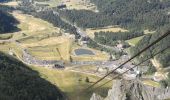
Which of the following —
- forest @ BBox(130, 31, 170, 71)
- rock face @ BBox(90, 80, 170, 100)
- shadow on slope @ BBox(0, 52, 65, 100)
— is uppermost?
rock face @ BBox(90, 80, 170, 100)

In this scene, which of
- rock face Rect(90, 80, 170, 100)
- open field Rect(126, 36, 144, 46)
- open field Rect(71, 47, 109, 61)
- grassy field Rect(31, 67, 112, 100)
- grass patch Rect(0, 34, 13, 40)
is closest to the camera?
rock face Rect(90, 80, 170, 100)

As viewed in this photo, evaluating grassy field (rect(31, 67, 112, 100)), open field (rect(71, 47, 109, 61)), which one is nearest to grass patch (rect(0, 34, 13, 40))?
open field (rect(71, 47, 109, 61))

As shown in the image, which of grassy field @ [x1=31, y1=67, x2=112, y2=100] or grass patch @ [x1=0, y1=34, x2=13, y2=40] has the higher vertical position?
grassy field @ [x1=31, y1=67, x2=112, y2=100]

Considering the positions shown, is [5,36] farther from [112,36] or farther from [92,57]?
[112,36]

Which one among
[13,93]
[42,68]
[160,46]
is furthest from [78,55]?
[13,93]

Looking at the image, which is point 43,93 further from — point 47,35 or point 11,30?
point 11,30

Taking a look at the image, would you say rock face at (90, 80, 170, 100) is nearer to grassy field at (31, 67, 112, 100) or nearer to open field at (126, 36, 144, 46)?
grassy field at (31, 67, 112, 100)
